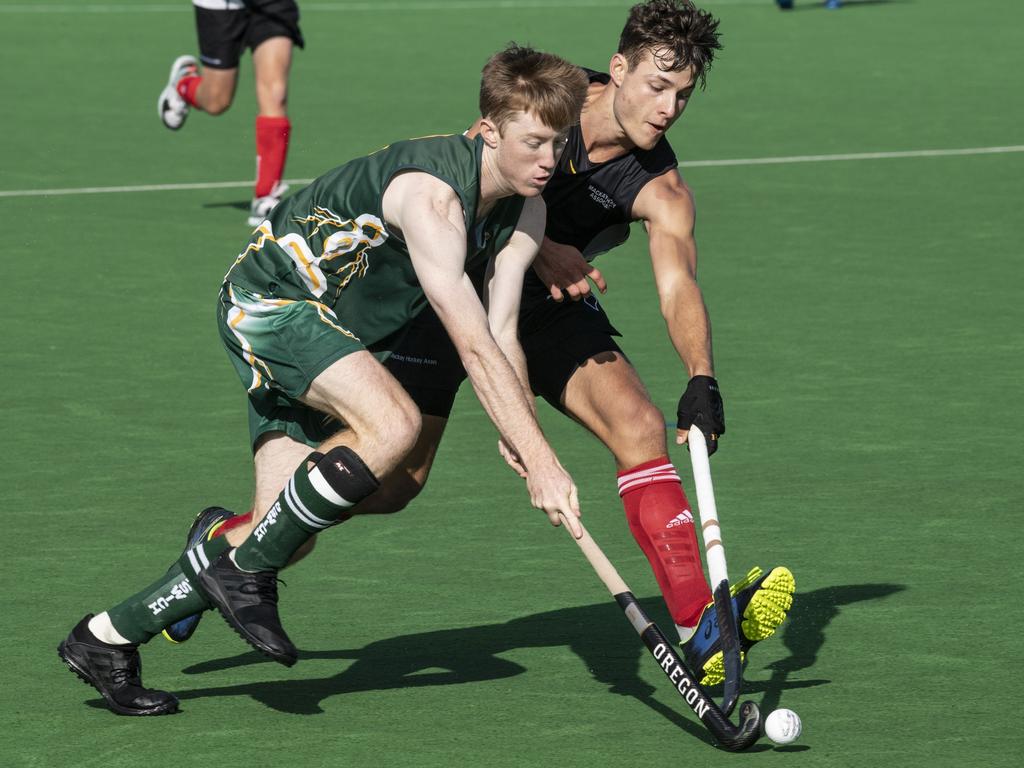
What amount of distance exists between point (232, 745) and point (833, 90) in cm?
1254

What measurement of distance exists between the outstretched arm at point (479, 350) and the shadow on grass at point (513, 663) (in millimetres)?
666

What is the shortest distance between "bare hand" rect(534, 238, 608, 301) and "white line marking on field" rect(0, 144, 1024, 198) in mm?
6884

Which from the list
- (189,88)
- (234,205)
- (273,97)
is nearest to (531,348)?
(273,97)

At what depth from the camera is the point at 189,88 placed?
500 inches

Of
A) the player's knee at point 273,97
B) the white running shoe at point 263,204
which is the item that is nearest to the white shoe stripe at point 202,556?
the white running shoe at point 263,204

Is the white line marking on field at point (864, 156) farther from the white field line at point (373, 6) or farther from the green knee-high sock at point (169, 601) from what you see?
the white field line at point (373, 6)

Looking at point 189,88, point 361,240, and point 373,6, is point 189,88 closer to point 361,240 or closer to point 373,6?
point 361,240

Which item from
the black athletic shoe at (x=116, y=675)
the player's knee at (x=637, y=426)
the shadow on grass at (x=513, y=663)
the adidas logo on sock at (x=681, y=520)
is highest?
the player's knee at (x=637, y=426)

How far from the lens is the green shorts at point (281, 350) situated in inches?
192

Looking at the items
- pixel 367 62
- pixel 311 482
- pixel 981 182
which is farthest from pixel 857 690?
pixel 367 62

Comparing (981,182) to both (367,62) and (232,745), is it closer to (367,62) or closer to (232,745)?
(367,62)

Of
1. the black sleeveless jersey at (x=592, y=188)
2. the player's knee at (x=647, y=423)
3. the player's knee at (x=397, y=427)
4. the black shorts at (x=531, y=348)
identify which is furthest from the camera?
the black sleeveless jersey at (x=592, y=188)

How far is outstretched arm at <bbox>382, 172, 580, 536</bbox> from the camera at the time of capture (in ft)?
15.3

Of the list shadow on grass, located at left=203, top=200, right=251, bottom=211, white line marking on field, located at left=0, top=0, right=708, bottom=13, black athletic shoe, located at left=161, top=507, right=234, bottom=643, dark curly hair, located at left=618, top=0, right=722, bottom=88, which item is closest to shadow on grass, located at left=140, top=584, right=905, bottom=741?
black athletic shoe, located at left=161, top=507, right=234, bottom=643
